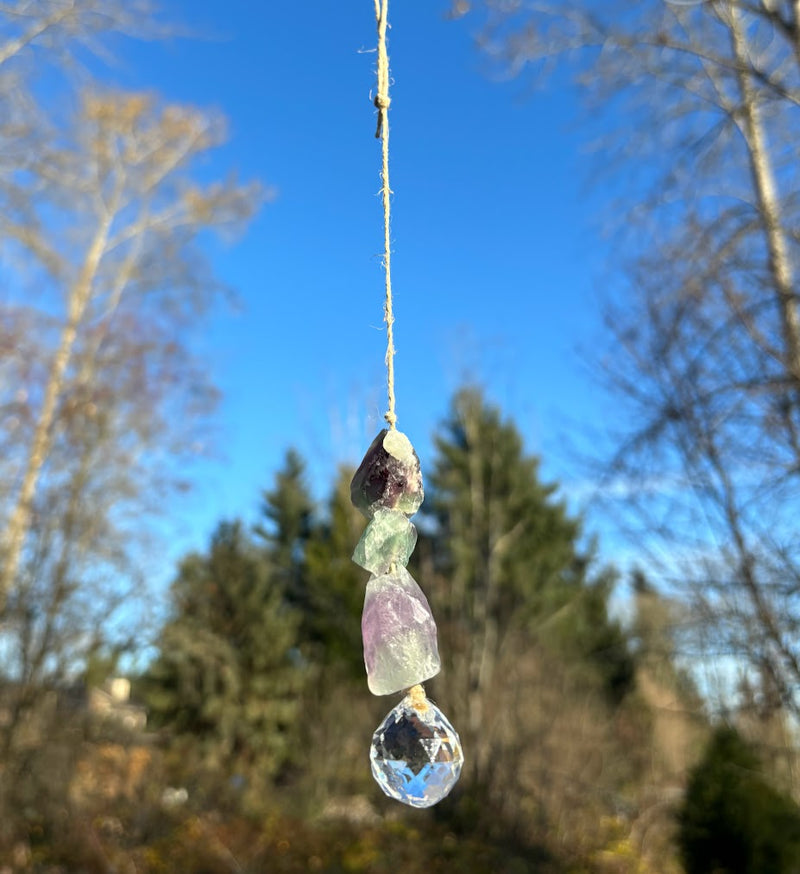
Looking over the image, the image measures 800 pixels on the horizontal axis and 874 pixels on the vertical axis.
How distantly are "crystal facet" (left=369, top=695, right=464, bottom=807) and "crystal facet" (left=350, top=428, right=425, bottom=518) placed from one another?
175mm

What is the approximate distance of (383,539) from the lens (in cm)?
67

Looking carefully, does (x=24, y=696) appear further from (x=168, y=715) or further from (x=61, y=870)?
(x=168, y=715)

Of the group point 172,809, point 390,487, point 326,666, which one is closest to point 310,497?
point 326,666

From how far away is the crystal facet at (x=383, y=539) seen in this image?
0.67 meters

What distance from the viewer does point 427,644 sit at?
0.66 metres

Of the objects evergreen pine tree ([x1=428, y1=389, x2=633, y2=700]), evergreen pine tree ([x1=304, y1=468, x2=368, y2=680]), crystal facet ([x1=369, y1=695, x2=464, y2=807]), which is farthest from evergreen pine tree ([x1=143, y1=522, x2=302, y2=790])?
crystal facet ([x1=369, y1=695, x2=464, y2=807])

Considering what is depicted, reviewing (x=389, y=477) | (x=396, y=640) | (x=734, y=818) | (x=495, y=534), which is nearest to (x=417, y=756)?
(x=396, y=640)

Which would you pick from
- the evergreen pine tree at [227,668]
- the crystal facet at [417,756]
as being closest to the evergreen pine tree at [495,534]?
the evergreen pine tree at [227,668]

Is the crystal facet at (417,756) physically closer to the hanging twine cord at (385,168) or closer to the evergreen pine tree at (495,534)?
the hanging twine cord at (385,168)

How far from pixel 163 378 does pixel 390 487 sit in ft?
29.1

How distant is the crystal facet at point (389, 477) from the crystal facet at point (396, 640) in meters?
0.07

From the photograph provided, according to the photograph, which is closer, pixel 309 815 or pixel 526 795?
pixel 526 795

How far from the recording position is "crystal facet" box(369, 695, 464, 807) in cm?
63

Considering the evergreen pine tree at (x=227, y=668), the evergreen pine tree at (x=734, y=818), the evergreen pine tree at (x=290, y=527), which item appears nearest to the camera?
the evergreen pine tree at (x=734, y=818)
